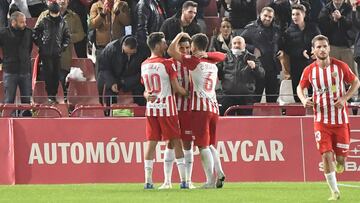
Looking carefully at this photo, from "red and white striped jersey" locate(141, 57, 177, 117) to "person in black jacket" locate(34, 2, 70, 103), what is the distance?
5613mm

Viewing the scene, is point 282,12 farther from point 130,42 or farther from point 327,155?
point 327,155

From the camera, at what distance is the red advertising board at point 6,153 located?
68.8 ft

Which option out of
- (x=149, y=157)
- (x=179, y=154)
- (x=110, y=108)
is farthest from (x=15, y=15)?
(x=179, y=154)

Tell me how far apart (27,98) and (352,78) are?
25.9 feet

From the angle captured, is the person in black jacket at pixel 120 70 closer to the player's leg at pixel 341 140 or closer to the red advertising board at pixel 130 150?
the red advertising board at pixel 130 150

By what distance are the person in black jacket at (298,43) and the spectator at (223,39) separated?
1.11m

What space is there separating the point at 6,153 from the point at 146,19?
13.9 feet

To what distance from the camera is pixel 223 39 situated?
2311 centimetres

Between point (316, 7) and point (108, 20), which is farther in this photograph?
A: point (316, 7)

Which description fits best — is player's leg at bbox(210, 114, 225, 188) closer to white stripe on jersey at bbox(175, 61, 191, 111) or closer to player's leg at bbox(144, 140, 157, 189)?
white stripe on jersey at bbox(175, 61, 191, 111)

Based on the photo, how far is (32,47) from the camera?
23.5 meters

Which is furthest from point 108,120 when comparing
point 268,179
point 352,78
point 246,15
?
point 352,78

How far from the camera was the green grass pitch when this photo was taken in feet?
52.0

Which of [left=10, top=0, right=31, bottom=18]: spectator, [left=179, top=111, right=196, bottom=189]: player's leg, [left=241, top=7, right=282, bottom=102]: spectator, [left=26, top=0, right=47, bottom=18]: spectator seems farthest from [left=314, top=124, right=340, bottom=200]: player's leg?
[left=26, top=0, right=47, bottom=18]: spectator
